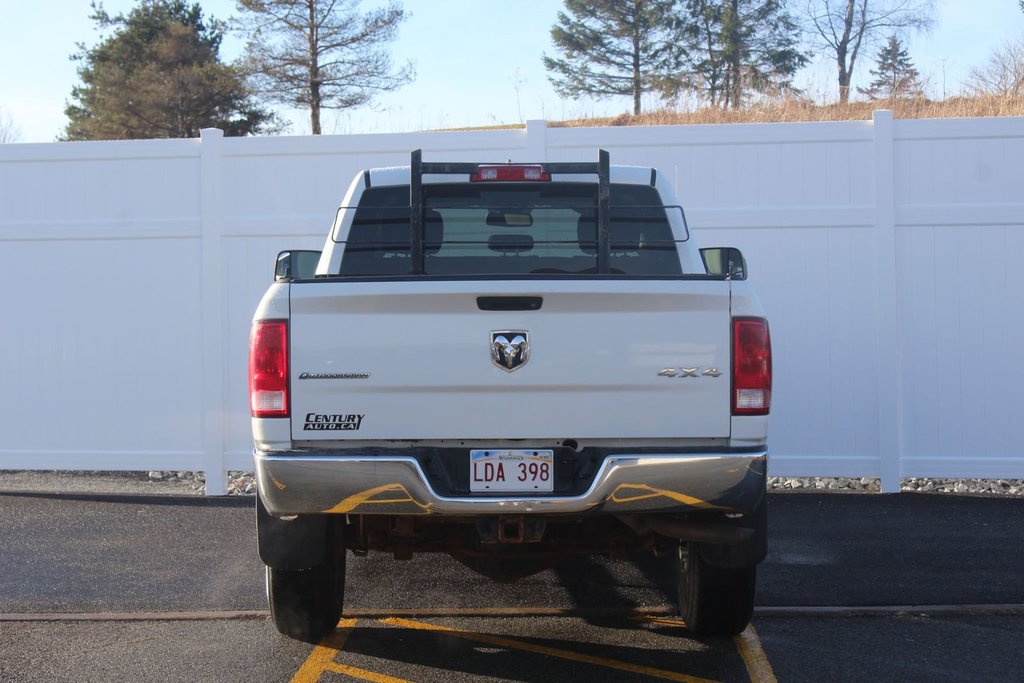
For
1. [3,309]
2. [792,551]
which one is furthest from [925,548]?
[3,309]

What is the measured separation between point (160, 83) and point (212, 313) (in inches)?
1095

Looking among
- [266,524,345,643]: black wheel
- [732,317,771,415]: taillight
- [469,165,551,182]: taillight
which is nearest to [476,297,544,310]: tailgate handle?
[732,317,771,415]: taillight

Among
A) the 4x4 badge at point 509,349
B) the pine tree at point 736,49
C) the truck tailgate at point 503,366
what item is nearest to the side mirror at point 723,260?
the truck tailgate at point 503,366

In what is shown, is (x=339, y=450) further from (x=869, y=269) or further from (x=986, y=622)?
(x=869, y=269)

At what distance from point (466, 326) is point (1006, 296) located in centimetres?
579

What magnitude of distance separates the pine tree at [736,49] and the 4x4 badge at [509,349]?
94.8 ft

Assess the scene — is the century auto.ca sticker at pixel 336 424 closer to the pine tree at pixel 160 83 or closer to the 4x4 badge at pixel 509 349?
the 4x4 badge at pixel 509 349

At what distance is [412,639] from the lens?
5000 millimetres

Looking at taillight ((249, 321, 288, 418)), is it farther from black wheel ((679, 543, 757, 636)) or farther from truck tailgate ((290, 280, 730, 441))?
black wheel ((679, 543, 757, 636))

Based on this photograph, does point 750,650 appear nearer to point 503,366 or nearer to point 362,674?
point 362,674

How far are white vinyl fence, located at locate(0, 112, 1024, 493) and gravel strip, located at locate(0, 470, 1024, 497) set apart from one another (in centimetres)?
26

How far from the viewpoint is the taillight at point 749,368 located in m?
4.07

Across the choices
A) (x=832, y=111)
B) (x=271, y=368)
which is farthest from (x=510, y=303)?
(x=832, y=111)

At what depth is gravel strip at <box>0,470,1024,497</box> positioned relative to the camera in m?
8.69
